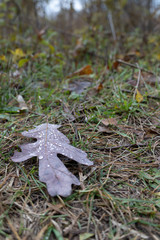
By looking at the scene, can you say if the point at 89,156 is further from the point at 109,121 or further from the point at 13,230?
the point at 13,230

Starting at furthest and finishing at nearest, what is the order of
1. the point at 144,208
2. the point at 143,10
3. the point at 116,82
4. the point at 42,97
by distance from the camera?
the point at 143,10 < the point at 116,82 < the point at 42,97 < the point at 144,208

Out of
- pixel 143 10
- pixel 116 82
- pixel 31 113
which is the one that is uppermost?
pixel 143 10

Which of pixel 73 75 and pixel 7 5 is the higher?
pixel 7 5

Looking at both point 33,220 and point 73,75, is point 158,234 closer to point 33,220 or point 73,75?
point 33,220

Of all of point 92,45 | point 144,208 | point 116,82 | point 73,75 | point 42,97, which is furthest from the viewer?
point 92,45

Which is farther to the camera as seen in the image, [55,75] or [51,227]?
[55,75]

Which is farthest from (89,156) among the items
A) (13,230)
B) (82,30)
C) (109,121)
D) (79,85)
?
(82,30)

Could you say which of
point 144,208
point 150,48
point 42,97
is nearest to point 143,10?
point 150,48
